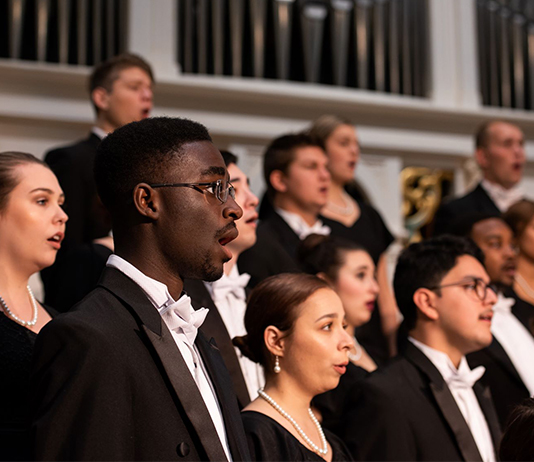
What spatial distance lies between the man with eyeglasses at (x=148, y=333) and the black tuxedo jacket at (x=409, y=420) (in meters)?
1.08

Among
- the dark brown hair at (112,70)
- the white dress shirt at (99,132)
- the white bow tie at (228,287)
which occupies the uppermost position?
the dark brown hair at (112,70)

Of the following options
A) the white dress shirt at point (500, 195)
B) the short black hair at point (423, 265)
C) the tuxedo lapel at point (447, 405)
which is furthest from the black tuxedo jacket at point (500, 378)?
the white dress shirt at point (500, 195)

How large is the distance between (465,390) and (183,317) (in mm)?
1692

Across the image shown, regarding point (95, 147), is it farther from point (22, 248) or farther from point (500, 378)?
point (500, 378)

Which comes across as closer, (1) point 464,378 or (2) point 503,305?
(1) point 464,378

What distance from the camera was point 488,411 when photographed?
130 inches

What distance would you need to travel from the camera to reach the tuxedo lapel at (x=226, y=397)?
1891 mm

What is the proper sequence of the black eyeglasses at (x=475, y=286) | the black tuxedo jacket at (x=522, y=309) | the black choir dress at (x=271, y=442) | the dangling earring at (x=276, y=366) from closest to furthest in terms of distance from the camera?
the black choir dress at (x=271, y=442)
the dangling earring at (x=276, y=366)
the black eyeglasses at (x=475, y=286)
the black tuxedo jacket at (x=522, y=309)

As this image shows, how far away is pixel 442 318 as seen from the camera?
132 inches

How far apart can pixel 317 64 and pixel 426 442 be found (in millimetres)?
3559

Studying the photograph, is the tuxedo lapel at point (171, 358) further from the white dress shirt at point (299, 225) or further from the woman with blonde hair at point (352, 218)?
the woman with blonde hair at point (352, 218)

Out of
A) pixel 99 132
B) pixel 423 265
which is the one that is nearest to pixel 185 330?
pixel 423 265

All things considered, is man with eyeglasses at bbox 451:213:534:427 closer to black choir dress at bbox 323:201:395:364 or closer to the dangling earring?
black choir dress at bbox 323:201:395:364

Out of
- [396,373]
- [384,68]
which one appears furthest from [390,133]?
[396,373]
